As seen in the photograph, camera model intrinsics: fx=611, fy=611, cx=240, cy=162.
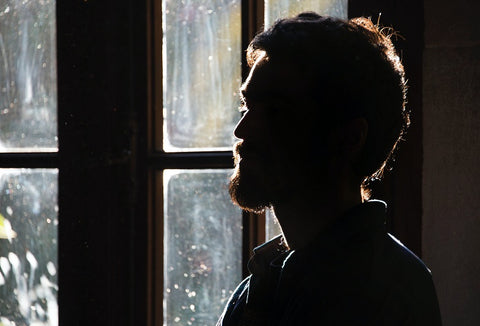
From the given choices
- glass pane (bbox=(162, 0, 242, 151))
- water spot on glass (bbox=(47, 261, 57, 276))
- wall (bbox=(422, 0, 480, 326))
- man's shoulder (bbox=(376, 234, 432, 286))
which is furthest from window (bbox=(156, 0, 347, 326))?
man's shoulder (bbox=(376, 234, 432, 286))

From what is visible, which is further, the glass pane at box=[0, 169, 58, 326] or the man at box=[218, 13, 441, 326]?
the glass pane at box=[0, 169, 58, 326]

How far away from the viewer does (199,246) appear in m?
1.81

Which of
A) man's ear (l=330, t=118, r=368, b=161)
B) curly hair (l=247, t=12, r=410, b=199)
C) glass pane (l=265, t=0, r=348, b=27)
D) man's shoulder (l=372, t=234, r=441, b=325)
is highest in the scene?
glass pane (l=265, t=0, r=348, b=27)

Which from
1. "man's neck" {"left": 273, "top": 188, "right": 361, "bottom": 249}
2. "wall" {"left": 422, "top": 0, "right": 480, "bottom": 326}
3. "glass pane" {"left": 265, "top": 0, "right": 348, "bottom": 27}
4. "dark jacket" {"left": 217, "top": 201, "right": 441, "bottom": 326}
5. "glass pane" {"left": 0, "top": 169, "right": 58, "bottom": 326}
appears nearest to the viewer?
"dark jacket" {"left": 217, "top": 201, "right": 441, "bottom": 326}

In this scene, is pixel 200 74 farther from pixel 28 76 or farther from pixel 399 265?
pixel 399 265

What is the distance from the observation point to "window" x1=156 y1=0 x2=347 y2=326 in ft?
5.77

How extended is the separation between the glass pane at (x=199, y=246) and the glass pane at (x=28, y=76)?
1.48ft

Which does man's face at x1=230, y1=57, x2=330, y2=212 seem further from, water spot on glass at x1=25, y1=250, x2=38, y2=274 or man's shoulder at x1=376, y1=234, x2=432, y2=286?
water spot on glass at x1=25, y1=250, x2=38, y2=274

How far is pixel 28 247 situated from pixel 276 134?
1.02 m

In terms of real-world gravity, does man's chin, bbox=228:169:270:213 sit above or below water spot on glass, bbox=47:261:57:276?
above

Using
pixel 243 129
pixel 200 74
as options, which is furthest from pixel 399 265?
pixel 200 74

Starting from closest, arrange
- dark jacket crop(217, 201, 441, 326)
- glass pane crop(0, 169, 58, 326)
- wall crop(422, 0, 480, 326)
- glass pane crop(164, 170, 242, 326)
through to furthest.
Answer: dark jacket crop(217, 201, 441, 326) < wall crop(422, 0, 480, 326) < glass pane crop(164, 170, 242, 326) < glass pane crop(0, 169, 58, 326)

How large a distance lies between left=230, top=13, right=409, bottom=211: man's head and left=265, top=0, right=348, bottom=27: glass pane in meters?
0.29

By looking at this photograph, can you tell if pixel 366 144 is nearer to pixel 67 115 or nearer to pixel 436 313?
pixel 436 313
